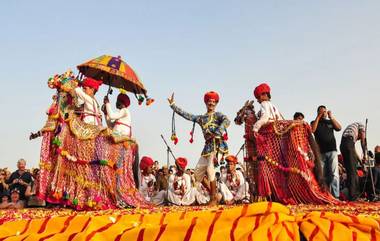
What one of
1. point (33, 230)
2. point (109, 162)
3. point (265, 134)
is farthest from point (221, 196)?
point (33, 230)

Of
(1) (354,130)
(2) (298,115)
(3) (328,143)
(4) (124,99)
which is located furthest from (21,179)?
(1) (354,130)

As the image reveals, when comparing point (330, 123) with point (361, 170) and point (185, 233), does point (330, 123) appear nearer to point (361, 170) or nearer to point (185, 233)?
point (361, 170)

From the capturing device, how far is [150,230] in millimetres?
2137

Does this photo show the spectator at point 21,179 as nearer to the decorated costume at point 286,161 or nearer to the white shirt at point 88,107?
the white shirt at point 88,107

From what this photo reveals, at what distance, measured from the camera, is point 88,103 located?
21.9 feet

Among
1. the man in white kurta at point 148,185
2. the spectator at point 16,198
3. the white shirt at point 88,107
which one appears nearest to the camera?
the white shirt at point 88,107

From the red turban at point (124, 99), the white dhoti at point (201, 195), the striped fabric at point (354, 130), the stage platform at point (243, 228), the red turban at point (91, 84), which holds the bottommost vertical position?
the white dhoti at point (201, 195)

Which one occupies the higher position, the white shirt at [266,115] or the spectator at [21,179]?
the white shirt at [266,115]

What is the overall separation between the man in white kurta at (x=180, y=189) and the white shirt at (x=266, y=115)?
13.4 ft

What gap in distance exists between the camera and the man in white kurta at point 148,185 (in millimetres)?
10664

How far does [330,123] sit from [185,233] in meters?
6.65

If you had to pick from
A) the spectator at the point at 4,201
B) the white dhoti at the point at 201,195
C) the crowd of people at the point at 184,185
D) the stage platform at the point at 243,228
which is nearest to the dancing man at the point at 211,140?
the crowd of people at the point at 184,185

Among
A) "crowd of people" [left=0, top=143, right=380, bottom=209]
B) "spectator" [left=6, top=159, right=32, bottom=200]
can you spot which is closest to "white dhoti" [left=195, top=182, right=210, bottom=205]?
"crowd of people" [left=0, top=143, right=380, bottom=209]

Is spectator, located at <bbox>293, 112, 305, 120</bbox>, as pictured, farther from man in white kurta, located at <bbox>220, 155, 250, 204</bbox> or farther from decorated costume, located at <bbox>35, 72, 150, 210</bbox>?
decorated costume, located at <bbox>35, 72, 150, 210</bbox>
